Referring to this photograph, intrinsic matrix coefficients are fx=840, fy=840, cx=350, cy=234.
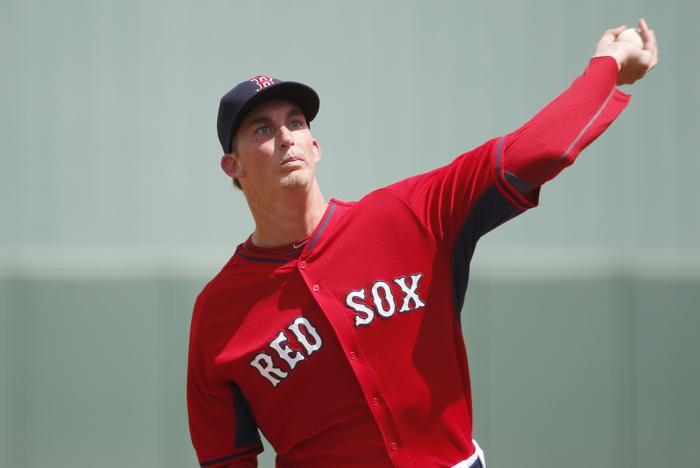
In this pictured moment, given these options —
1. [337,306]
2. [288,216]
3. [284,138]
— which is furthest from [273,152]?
[337,306]

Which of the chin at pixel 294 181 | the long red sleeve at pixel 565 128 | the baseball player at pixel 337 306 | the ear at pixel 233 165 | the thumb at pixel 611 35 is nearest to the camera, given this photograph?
the long red sleeve at pixel 565 128

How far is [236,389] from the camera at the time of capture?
2.10m

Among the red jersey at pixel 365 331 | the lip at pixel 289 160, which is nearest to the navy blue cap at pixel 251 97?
the lip at pixel 289 160

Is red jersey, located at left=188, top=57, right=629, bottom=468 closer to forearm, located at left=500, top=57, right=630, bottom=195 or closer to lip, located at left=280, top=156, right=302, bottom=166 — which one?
forearm, located at left=500, top=57, right=630, bottom=195

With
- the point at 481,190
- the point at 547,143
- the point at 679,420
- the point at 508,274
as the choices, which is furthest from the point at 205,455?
the point at 679,420

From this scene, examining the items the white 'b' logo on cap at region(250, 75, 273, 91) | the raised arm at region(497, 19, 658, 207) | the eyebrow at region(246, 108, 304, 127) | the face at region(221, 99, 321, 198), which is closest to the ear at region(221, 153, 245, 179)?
the face at region(221, 99, 321, 198)

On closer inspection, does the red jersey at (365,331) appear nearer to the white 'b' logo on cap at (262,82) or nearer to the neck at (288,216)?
the neck at (288,216)

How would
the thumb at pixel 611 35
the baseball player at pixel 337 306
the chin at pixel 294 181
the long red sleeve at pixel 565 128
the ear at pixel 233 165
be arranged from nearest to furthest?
the long red sleeve at pixel 565 128
the thumb at pixel 611 35
the baseball player at pixel 337 306
the chin at pixel 294 181
the ear at pixel 233 165

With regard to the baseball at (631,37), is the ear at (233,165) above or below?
below

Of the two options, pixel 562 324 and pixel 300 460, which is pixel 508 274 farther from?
pixel 300 460

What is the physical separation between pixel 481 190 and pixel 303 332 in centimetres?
55

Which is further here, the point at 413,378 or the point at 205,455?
the point at 205,455

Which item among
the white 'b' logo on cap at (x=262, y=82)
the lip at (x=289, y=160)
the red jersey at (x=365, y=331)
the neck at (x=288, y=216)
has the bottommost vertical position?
the red jersey at (x=365, y=331)

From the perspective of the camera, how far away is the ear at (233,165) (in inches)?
85.0
